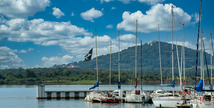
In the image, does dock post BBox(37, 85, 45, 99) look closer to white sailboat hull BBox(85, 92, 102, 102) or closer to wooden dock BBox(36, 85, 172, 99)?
wooden dock BBox(36, 85, 172, 99)

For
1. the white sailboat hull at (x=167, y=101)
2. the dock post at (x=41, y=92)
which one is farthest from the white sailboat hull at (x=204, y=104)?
the dock post at (x=41, y=92)

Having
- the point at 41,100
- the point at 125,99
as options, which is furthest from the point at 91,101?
the point at 41,100

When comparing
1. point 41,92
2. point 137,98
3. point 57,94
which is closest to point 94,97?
point 137,98

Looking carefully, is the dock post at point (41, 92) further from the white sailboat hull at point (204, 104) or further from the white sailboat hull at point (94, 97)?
the white sailboat hull at point (204, 104)

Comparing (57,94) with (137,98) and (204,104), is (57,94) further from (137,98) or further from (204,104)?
(204,104)

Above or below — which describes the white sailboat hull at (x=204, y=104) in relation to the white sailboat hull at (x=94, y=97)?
above

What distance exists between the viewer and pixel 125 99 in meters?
65.8

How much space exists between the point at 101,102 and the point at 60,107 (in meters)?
10.2

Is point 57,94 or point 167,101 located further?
point 57,94

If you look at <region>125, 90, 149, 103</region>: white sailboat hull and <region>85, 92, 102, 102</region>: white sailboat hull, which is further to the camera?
<region>85, 92, 102, 102</region>: white sailboat hull

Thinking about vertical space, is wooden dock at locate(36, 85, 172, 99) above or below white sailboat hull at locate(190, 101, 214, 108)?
below

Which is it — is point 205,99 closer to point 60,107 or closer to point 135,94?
point 135,94

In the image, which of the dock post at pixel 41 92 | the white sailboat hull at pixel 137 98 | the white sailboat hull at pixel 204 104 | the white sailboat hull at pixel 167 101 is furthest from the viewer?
the dock post at pixel 41 92

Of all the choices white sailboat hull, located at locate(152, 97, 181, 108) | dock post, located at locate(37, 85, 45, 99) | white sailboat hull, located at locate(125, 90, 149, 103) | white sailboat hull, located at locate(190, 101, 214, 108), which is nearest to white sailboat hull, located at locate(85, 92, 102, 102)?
white sailboat hull, located at locate(125, 90, 149, 103)
